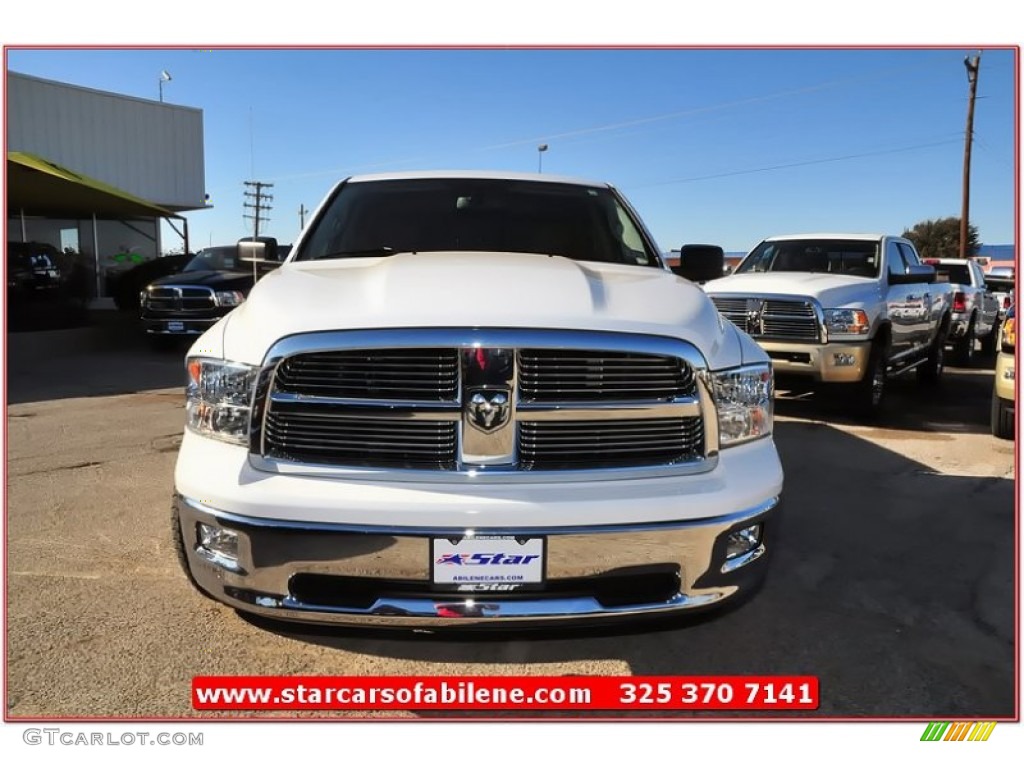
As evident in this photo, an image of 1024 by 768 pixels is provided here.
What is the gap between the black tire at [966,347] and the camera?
12562 mm

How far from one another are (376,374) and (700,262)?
8.02ft

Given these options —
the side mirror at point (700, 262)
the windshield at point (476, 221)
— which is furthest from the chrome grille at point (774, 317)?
the windshield at point (476, 221)

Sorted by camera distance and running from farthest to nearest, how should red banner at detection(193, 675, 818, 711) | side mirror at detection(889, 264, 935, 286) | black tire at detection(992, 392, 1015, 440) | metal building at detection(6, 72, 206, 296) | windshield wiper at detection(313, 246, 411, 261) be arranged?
metal building at detection(6, 72, 206, 296) → side mirror at detection(889, 264, 935, 286) → black tire at detection(992, 392, 1015, 440) → windshield wiper at detection(313, 246, 411, 261) → red banner at detection(193, 675, 818, 711)

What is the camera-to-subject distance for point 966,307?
12172 mm

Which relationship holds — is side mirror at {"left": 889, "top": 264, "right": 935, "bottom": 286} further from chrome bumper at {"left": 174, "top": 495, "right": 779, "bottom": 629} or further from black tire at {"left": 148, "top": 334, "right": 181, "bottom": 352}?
black tire at {"left": 148, "top": 334, "right": 181, "bottom": 352}

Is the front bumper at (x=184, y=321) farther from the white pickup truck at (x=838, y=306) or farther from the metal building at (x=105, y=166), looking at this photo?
the white pickup truck at (x=838, y=306)

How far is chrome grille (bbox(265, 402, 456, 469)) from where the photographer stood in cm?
223

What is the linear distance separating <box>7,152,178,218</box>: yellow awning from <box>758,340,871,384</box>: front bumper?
10590mm

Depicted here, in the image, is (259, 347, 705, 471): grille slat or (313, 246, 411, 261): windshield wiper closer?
(259, 347, 705, 471): grille slat

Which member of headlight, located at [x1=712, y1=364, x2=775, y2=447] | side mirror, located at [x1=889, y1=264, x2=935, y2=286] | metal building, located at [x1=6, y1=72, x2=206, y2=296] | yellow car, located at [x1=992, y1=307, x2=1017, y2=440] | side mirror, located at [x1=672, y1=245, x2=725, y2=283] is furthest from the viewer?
metal building, located at [x1=6, y1=72, x2=206, y2=296]

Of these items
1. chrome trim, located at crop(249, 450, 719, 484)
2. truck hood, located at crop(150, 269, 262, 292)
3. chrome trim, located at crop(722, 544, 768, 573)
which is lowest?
chrome trim, located at crop(722, 544, 768, 573)

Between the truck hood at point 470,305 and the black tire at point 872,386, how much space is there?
5044mm

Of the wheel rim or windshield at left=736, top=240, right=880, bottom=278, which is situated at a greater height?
windshield at left=736, top=240, right=880, bottom=278

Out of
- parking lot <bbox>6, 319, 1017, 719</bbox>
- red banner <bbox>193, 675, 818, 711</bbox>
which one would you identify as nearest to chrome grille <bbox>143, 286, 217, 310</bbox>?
parking lot <bbox>6, 319, 1017, 719</bbox>
